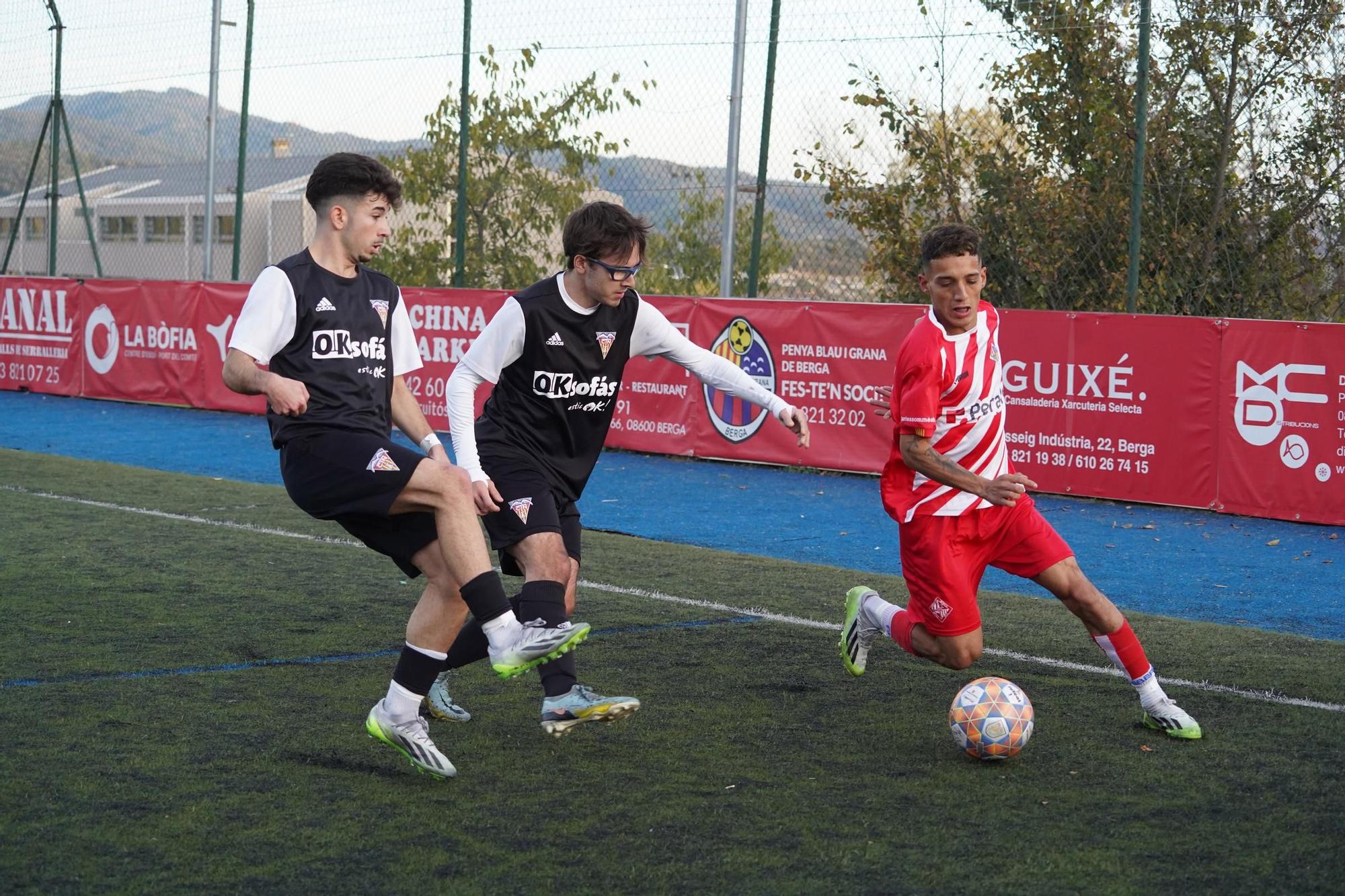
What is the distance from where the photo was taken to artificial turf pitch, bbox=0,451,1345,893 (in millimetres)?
3801

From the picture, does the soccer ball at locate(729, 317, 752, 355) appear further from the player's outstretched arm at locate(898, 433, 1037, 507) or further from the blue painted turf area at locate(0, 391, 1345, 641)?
the player's outstretched arm at locate(898, 433, 1037, 507)

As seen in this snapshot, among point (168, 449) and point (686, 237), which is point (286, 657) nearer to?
point (168, 449)

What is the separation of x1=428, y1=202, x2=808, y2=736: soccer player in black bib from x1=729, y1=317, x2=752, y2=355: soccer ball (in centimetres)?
835

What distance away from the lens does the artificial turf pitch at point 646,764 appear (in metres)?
3.80

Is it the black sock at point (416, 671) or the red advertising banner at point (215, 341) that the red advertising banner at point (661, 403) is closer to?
the red advertising banner at point (215, 341)

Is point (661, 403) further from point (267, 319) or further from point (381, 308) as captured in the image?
point (267, 319)

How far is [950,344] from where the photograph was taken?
17.0ft

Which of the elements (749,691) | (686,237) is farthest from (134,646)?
(686,237)

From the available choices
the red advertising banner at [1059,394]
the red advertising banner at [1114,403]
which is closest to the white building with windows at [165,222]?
the red advertising banner at [1059,394]

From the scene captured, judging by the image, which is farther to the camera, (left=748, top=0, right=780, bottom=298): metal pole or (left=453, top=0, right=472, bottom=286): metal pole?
(left=453, top=0, right=472, bottom=286): metal pole

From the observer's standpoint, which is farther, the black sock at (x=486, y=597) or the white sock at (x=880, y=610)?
the white sock at (x=880, y=610)

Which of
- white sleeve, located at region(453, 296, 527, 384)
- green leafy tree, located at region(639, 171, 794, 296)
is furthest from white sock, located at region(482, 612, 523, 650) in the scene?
green leafy tree, located at region(639, 171, 794, 296)

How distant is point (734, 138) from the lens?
568 inches

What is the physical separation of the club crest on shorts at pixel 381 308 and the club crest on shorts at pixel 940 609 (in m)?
2.06
